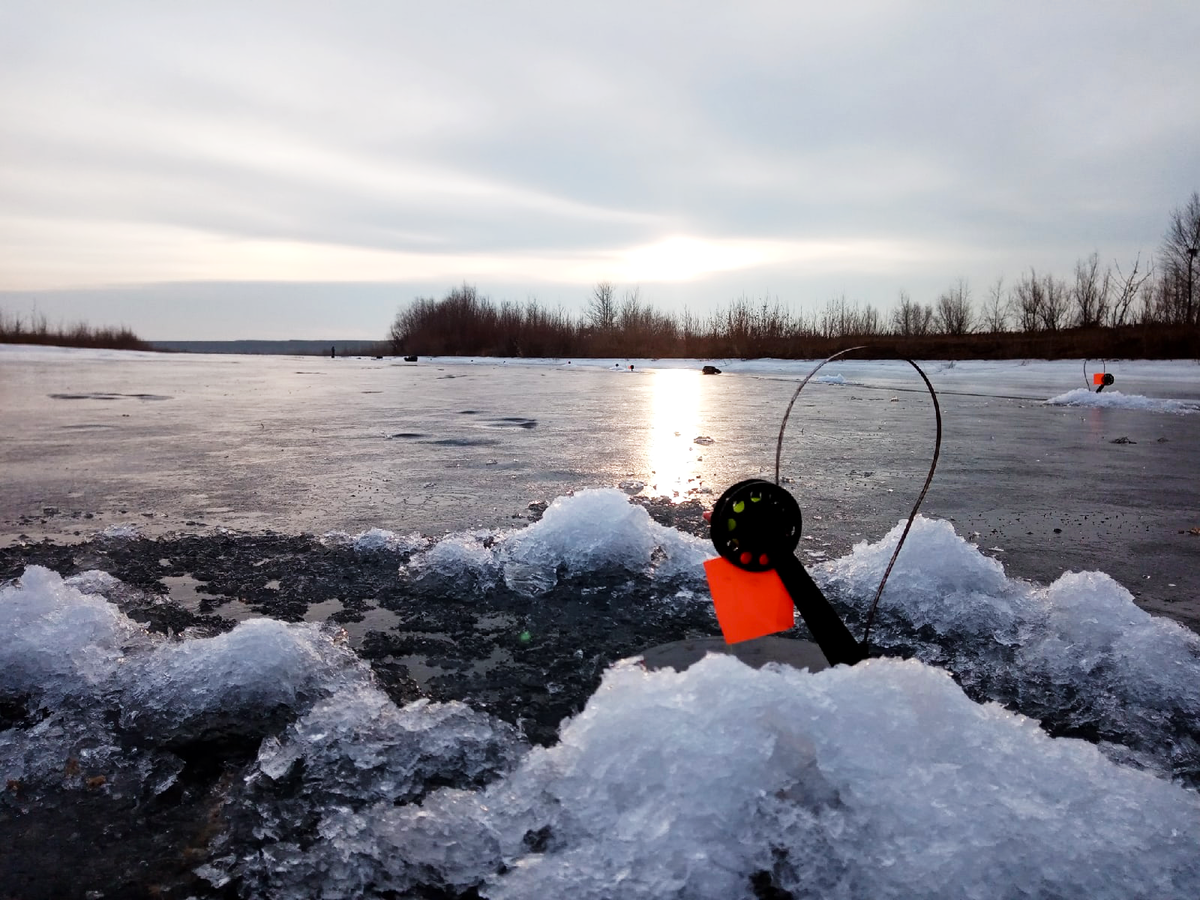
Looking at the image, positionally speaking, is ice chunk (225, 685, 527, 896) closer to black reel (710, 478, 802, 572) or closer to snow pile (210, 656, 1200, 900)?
snow pile (210, 656, 1200, 900)

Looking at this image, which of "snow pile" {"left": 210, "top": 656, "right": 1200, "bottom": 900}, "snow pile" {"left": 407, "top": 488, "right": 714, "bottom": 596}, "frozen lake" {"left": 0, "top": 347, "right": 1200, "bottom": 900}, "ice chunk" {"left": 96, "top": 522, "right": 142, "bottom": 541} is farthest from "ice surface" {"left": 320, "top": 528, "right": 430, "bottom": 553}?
A: "snow pile" {"left": 210, "top": 656, "right": 1200, "bottom": 900}

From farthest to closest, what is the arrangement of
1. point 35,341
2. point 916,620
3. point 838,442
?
point 35,341, point 838,442, point 916,620

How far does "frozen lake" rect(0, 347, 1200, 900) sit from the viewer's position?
1.12 meters

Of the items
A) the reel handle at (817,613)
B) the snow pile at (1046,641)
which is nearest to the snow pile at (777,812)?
the reel handle at (817,613)

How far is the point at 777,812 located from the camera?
3.79 feet

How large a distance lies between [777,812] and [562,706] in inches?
23.5

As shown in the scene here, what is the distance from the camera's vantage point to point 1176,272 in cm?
3644

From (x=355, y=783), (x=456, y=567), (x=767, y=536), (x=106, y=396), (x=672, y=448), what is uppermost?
(x=106, y=396)

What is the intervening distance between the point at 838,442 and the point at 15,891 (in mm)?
5754

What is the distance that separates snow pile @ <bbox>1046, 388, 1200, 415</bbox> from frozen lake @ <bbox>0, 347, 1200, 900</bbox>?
7489mm

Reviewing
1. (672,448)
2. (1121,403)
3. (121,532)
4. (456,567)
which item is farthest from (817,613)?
(1121,403)

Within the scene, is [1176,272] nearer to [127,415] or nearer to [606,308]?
[606,308]

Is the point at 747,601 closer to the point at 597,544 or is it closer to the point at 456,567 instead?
the point at 597,544

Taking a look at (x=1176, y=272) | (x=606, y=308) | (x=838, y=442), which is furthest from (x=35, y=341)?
(x=1176, y=272)
